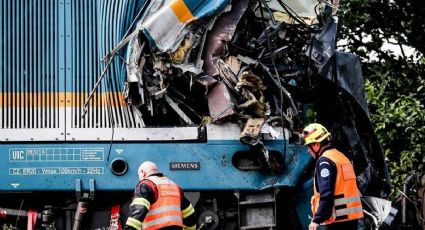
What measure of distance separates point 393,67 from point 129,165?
6668 millimetres

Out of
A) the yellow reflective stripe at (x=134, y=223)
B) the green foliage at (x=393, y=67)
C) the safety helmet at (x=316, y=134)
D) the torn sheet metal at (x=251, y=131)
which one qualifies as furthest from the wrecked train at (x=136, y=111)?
the green foliage at (x=393, y=67)

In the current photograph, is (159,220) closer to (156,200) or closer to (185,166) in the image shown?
(156,200)

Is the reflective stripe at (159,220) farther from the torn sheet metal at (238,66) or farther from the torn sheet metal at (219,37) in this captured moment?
the torn sheet metal at (219,37)

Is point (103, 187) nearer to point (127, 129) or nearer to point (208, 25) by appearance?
point (127, 129)

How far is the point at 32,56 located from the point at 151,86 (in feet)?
3.93

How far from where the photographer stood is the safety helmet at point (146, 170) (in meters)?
9.23

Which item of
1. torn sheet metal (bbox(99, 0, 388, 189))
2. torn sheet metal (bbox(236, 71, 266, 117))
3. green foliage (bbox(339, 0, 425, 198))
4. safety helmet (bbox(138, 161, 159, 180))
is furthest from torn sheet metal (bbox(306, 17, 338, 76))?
green foliage (bbox(339, 0, 425, 198))

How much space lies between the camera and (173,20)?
392 inches

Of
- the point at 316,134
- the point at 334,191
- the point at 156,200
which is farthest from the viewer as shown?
the point at 316,134

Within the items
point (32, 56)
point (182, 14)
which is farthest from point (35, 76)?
point (182, 14)

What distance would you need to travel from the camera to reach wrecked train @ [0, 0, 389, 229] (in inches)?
392

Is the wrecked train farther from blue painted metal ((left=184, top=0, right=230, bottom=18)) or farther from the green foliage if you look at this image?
the green foliage

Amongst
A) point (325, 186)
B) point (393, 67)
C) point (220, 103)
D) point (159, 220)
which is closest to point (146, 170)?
point (159, 220)

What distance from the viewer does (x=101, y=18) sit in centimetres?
1016
